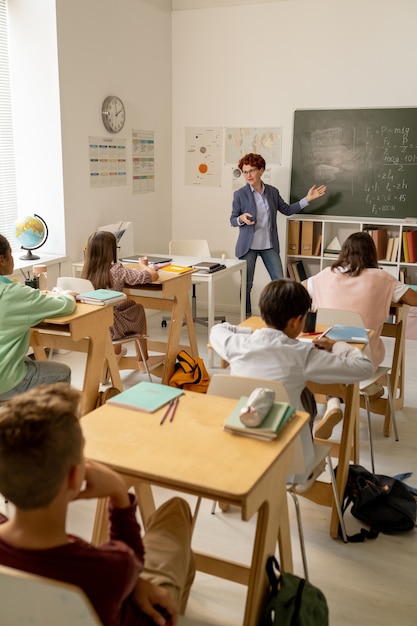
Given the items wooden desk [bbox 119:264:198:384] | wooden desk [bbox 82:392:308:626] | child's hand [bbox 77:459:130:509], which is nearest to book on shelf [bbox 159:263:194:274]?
wooden desk [bbox 119:264:198:384]

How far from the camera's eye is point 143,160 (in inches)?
249

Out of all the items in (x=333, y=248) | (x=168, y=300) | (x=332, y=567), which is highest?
(x=333, y=248)

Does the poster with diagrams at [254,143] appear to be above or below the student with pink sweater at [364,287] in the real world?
above

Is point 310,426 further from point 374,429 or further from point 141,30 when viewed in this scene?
point 141,30

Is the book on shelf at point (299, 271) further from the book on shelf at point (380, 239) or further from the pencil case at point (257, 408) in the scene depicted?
the pencil case at point (257, 408)

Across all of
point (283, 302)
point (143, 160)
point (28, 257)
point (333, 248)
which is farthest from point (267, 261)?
point (283, 302)

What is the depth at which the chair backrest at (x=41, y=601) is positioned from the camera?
113cm

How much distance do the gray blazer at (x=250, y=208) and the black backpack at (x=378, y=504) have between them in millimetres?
3295

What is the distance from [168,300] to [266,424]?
8.79 ft

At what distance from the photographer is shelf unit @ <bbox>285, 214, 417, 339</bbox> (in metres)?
5.91

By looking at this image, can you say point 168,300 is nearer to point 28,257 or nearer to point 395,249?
point 28,257

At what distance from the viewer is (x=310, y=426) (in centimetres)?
257

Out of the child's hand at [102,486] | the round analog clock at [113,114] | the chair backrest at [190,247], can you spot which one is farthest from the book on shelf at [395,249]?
the child's hand at [102,486]

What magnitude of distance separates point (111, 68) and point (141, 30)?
0.67 meters
